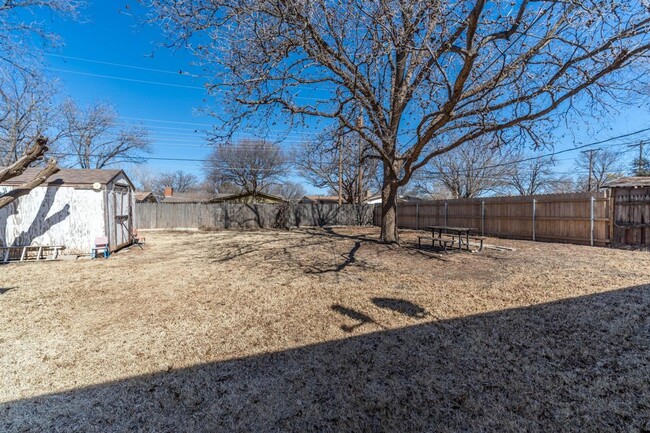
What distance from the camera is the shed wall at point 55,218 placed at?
821 cm

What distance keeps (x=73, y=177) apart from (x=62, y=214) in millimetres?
1358

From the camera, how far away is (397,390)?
2309 millimetres

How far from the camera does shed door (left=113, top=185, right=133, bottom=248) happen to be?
9656 millimetres

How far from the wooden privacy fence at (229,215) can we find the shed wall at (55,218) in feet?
35.6

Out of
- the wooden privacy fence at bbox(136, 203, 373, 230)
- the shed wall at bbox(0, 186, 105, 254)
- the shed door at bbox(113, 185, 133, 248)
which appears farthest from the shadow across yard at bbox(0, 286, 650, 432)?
the wooden privacy fence at bbox(136, 203, 373, 230)

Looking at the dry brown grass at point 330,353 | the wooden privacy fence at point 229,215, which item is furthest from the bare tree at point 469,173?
the dry brown grass at point 330,353

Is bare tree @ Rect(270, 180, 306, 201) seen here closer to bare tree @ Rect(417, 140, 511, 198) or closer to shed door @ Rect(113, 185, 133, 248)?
bare tree @ Rect(417, 140, 511, 198)

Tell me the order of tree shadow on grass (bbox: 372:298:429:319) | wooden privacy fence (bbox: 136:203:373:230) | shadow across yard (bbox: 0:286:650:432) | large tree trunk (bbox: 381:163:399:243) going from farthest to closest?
wooden privacy fence (bbox: 136:203:373:230) → large tree trunk (bbox: 381:163:399:243) → tree shadow on grass (bbox: 372:298:429:319) → shadow across yard (bbox: 0:286:650:432)

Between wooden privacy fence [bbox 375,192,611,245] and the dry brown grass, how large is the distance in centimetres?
518

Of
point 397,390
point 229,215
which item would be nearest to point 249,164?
point 229,215

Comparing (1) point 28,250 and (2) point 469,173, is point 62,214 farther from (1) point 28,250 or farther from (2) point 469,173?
(2) point 469,173

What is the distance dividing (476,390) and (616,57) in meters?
5.70

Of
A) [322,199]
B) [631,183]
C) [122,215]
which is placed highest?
[322,199]

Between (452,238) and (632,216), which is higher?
(632,216)
